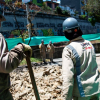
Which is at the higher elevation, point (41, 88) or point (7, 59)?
point (7, 59)

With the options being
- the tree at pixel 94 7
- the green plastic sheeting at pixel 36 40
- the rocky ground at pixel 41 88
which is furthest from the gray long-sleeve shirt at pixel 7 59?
the tree at pixel 94 7

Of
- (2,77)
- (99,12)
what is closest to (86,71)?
(2,77)

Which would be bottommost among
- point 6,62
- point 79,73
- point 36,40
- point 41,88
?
point 41,88

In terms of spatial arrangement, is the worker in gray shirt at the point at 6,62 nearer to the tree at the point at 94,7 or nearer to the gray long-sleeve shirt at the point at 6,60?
the gray long-sleeve shirt at the point at 6,60

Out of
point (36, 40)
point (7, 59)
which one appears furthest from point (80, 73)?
point (36, 40)

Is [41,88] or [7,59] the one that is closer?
[7,59]

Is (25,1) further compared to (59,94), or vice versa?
(25,1)

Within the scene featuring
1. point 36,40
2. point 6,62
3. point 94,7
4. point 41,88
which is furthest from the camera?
point 94,7

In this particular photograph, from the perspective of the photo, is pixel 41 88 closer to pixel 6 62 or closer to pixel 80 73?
pixel 80 73

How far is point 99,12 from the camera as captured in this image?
24.4 metres

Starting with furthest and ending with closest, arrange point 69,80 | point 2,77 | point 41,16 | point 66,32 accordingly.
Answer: point 41,16 < point 66,32 < point 69,80 < point 2,77

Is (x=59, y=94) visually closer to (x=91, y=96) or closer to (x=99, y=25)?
(x=91, y=96)

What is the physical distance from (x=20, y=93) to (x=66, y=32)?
3122 mm

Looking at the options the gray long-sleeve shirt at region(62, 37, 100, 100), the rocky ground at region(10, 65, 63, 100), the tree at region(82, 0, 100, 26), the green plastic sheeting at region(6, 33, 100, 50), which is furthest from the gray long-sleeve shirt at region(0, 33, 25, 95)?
the tree at region(82, 0, 100, 26)
